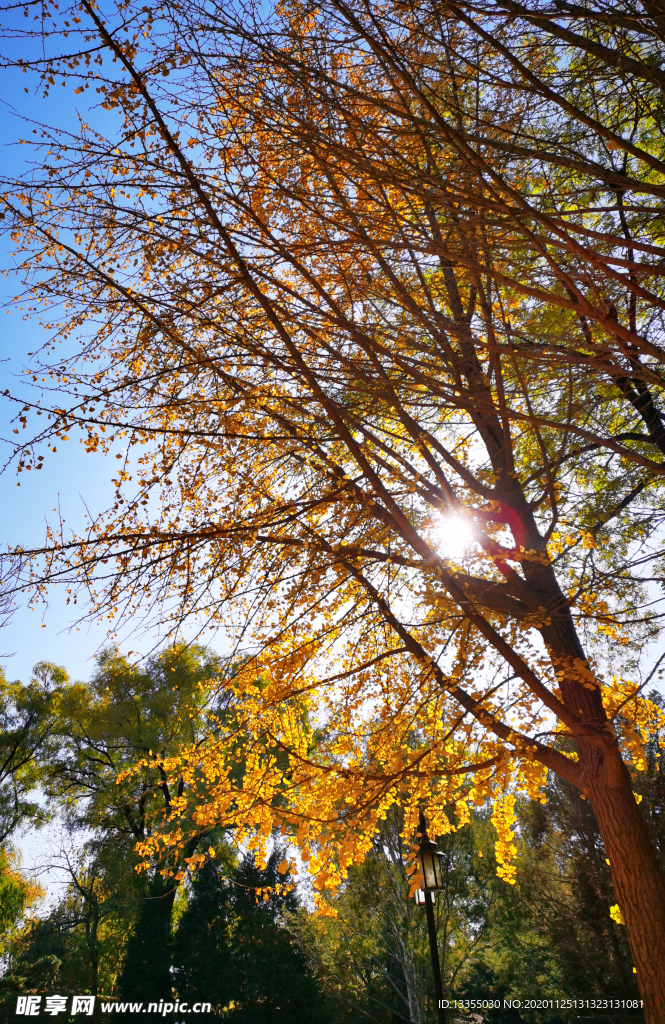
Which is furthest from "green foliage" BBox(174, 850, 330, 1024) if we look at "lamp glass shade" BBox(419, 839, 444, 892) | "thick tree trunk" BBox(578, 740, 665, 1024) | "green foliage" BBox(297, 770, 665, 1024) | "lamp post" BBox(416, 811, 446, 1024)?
"thick tree trunk" BBox(578, 740, 665, 1024)

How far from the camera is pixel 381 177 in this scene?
280 cm

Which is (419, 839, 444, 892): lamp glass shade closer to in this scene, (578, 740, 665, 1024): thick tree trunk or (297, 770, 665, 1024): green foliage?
(578, 740, 665, 1024): thick tree trunk

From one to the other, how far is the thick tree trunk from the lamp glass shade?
2.90m

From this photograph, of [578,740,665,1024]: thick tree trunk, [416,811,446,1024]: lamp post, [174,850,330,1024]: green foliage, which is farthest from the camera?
[174,850,330,1024]: green foliage

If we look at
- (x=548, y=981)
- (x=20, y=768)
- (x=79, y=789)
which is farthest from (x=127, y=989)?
(x=548, y=981)

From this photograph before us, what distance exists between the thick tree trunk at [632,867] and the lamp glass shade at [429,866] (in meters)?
2.90

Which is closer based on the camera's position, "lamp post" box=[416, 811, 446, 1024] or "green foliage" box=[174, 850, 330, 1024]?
"lamp post" box=[416, 811, 446, 1024]

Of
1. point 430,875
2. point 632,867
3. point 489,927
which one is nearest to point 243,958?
point 489,927

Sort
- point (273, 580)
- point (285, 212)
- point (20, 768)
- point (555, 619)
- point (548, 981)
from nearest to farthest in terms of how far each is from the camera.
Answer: point (285, 212)
point (273, 580)
point (555, 619)
point (548, 981)
point (20, 768)

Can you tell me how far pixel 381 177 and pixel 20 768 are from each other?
67.2ft

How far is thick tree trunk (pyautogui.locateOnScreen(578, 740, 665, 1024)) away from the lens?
12.8 ft

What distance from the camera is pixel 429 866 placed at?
22.2 feet

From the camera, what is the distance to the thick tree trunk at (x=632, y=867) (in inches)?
153

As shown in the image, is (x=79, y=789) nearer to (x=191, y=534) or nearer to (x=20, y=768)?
(x=20, y=768)
